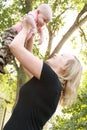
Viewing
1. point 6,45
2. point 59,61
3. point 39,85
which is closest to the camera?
point 39,85

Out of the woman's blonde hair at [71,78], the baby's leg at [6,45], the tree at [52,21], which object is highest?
the baby's leg at [6,45]

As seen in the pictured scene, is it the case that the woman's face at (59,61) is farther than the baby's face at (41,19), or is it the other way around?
the baby's face at (41,19)

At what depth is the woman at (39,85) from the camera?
2.45 meters

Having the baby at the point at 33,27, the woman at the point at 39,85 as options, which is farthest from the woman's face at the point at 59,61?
the baby at the point at 33,27

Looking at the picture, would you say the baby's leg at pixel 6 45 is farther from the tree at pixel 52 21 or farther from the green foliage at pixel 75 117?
the tree at pixel 52 21

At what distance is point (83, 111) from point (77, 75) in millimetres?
5481

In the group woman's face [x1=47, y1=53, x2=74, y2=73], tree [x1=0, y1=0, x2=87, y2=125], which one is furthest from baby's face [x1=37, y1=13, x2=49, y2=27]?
tree [x1=0, y1=0, x2=87, y2=125]

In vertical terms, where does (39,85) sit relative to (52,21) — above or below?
above

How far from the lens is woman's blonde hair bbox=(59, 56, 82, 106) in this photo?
2553 millimetres

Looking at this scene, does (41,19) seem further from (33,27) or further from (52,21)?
(52,21)

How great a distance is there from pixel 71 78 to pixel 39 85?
229 millimetres

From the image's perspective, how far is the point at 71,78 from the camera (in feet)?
8.43

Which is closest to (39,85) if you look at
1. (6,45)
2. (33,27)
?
(33,27)

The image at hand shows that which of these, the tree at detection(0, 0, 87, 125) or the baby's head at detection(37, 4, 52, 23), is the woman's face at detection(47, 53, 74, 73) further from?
the tree at detection(0, 0, 87, 125)
